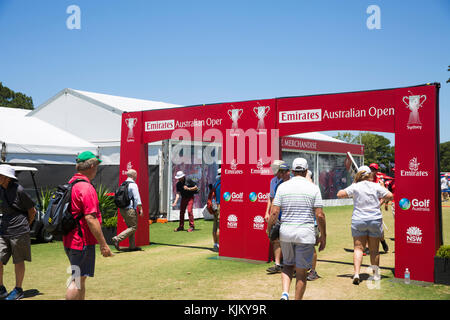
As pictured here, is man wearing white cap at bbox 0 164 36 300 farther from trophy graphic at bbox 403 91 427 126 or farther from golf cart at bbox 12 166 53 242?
trophy graphic at bbox 403 91 427 126

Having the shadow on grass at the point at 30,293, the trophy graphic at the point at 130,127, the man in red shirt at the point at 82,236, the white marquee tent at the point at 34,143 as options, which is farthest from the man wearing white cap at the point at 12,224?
the white marquee tent at the point at 34,143

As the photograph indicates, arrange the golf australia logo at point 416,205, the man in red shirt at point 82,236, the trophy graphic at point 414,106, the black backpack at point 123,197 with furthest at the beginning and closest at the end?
the black backpack at point 123,197 < the trophy graphic at point 414,106 < the golf australia logo at point 416,205 < the man in red shirt at point 82,236

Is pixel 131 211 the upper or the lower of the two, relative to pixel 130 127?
lower

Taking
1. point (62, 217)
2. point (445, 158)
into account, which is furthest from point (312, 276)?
point (445, 158)

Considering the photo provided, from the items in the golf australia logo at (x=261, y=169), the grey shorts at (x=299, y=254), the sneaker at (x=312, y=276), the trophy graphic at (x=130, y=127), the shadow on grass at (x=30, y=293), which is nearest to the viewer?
the grey shorts at (x=299, y=254)

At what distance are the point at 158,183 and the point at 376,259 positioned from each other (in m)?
10.9

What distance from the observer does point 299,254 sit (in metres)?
5.14

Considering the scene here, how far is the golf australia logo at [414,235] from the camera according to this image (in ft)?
23.4

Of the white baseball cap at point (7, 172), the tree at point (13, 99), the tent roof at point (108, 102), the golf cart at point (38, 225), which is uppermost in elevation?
the tree at point (13, 99)

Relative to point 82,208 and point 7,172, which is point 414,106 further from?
point 7,172

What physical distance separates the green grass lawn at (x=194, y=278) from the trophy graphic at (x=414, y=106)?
2.55m

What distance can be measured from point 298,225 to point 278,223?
4.91 feet

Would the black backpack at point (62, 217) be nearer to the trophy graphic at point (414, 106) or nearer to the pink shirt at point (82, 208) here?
the pink shirt at point (82, 208)
